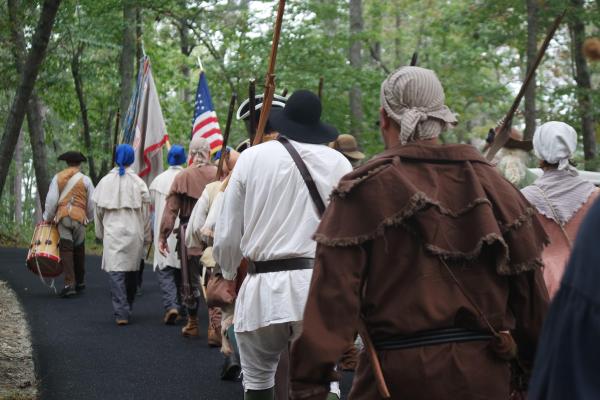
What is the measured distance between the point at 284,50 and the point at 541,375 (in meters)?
24.6

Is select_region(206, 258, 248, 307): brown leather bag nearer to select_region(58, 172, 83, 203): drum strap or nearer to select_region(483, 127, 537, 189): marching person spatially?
select_region(483, 127, 537, 189): marching person

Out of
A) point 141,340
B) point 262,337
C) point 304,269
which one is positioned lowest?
point 141,340

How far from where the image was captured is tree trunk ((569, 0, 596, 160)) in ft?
55.9

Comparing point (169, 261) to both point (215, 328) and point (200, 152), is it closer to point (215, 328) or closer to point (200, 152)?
point (200, 152)

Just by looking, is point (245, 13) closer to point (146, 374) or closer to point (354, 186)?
point (146, 374)

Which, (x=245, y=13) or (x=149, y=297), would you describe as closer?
(x=149, y=297)

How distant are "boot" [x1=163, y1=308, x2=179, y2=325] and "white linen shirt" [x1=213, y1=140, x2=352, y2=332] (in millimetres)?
6455

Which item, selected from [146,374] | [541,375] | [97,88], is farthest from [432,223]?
[97,88]

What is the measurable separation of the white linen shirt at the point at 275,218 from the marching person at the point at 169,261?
6088 mm

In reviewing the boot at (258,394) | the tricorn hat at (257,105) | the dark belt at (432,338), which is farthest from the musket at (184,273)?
the dark belt at (432,338)

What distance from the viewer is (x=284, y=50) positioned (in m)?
26.2

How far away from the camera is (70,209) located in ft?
47.4

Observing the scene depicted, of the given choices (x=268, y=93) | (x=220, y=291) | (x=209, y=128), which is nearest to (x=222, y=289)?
(x=220, y=291)

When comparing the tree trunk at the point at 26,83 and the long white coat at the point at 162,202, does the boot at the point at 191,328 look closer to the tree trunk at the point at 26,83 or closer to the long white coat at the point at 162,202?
the long white coat at the point at 162,202
